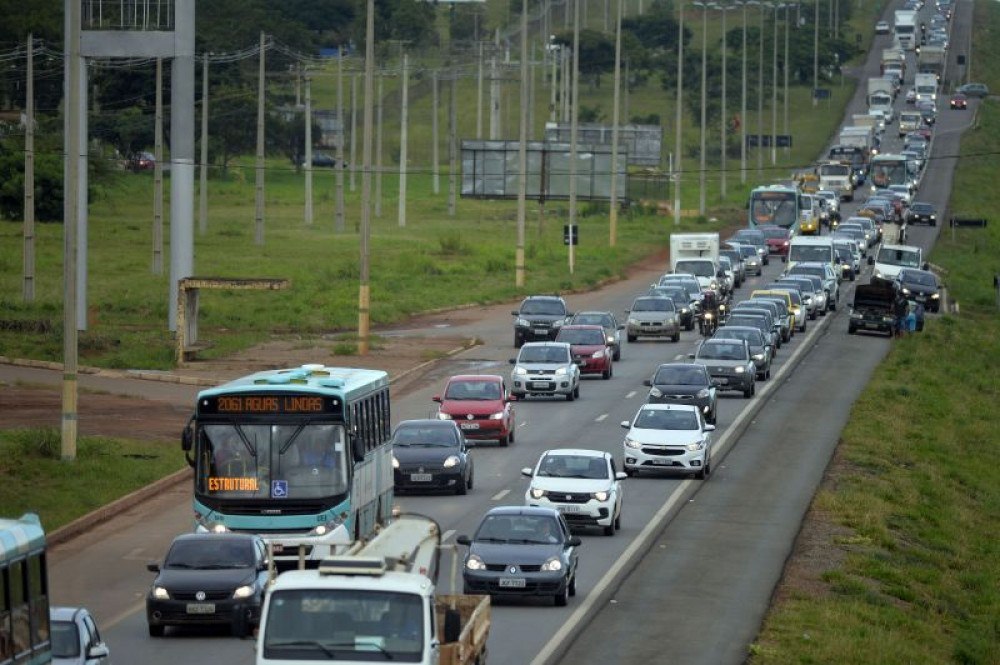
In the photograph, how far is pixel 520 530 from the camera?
95.5 ft

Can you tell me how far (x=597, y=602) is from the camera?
1165 inches

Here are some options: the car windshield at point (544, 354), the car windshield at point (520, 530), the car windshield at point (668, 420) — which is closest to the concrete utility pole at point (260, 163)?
the car windshield at point (544, 354)

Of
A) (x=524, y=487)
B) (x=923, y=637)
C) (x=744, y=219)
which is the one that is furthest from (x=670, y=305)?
(x=744, y=219)

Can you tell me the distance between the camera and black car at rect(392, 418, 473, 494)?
39.5 metres

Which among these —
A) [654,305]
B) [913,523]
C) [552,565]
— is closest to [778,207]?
[654,305]

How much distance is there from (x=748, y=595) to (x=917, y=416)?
28937 millimetres

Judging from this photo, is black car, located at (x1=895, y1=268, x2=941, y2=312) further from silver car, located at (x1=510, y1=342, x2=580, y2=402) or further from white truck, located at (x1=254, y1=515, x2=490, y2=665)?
white truck, located at (x1=254, y1=515, x2=490, y2=665)

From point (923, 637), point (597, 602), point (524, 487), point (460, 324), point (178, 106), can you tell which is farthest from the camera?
point (460, 324)

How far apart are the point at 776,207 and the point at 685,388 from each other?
57.0 meters

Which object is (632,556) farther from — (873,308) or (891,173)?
(891,173)

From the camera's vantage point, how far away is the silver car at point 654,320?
228 feet

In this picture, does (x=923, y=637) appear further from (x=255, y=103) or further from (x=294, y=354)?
(x=255, y=103)

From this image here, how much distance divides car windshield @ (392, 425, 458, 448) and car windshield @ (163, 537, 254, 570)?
13.0m

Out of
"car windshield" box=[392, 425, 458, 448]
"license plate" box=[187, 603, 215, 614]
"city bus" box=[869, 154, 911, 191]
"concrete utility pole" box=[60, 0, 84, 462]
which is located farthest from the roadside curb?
"city bus" box=[869, 154, 911, 191]
